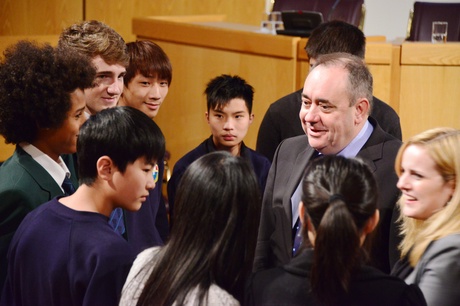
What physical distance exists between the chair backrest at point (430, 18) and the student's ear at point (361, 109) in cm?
384

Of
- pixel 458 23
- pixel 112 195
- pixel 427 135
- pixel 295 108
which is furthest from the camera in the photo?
Result: pixel 458 23

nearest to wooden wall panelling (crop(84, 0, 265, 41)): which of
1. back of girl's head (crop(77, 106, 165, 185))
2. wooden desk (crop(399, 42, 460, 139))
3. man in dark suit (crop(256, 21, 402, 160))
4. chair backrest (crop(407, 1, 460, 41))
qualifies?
chair backrest (crop(407, 1, 460, 41))

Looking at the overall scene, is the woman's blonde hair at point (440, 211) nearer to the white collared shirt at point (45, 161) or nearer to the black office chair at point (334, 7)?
the white collared shirt at point (45, 161)

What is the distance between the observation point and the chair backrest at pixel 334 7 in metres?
6.55

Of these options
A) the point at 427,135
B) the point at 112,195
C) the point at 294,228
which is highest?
the point at 427,135

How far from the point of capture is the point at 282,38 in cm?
485

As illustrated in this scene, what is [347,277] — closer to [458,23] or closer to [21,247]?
[21,247]

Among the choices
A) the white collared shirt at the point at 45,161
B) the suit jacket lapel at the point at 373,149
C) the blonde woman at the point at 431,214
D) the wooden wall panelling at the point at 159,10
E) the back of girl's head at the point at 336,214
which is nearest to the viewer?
the back of girl's head at the point at 336,214

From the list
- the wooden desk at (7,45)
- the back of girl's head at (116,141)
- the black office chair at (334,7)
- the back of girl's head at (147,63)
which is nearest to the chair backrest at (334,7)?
the black office chair at (334,7)

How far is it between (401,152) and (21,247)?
3.86 feet

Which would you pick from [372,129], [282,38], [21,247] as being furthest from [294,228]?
[282,38]

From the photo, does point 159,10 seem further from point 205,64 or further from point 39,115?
point 39,115

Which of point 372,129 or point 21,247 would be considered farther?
point 372,129

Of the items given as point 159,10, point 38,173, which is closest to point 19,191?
point 38,173
